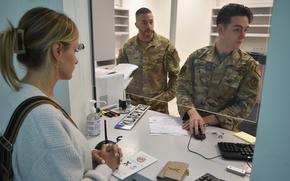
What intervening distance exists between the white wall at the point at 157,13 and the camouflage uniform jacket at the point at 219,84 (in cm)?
50

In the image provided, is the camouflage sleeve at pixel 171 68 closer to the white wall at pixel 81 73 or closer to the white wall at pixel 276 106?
the white wall at pixel 81 73

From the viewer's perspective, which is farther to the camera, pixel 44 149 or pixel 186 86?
pixel 186 86

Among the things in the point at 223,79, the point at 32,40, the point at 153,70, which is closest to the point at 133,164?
the point at 32,40

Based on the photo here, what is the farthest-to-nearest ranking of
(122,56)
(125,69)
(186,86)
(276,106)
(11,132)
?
1. (122,56)
2. (125,69)
3. (186,86)
4. (11,132)
5. (276,106)

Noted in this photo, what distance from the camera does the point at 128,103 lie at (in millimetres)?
1889

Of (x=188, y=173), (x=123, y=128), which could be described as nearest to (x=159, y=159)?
(x=188, y=173)

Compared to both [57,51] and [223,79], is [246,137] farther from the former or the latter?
[57,51]

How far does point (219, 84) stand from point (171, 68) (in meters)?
0.58

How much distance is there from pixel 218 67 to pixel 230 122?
0.44 meters

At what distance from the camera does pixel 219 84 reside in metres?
1.69

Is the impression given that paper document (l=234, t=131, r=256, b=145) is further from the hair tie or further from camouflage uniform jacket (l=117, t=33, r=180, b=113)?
the hair tie

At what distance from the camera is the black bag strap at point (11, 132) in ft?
2.20

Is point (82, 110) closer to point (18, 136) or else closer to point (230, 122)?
point (18, 136)

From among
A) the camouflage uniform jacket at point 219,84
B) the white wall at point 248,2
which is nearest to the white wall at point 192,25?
the white wall at point 248,2
